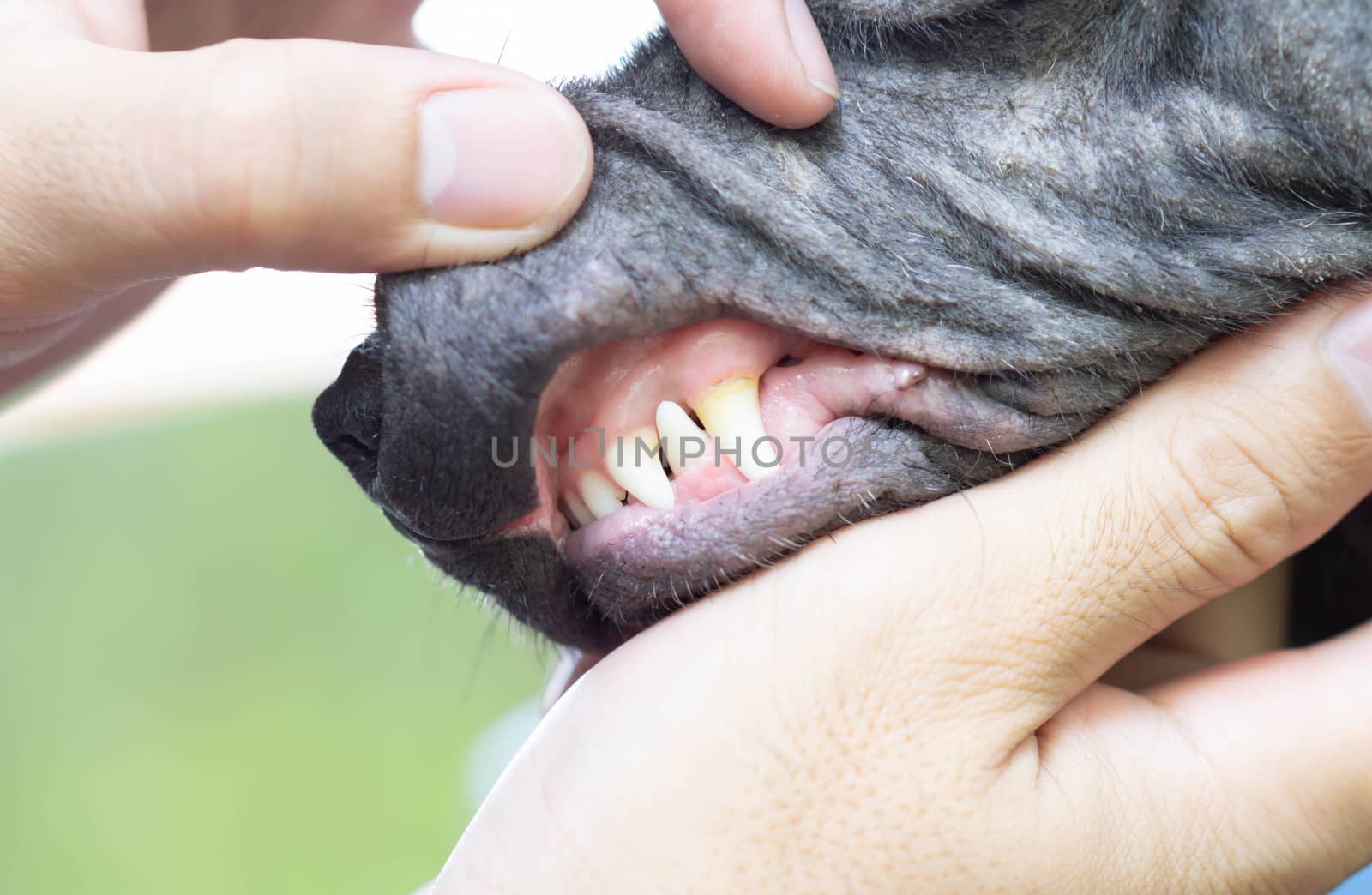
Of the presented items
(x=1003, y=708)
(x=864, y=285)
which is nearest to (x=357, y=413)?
(x=864, y=285)

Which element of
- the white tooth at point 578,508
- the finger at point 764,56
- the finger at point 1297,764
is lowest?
the finger at point 1297,764

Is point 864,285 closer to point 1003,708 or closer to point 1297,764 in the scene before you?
point 1003,708

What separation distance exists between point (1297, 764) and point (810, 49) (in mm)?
782

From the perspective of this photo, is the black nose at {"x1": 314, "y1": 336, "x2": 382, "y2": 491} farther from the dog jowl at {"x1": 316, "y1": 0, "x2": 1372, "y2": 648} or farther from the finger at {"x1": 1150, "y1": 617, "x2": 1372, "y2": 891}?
the finger at {"x1": 1150, "y1": 617, "x2": 1372, "y2": 891}

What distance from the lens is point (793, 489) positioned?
1.01 m

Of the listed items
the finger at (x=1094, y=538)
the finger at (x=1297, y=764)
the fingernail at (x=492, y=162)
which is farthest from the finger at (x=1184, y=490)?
the fingernail at (x=492, y=162)

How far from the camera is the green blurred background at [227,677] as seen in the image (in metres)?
3.31

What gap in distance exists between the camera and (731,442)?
103cm

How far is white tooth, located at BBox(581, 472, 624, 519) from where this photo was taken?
108 centimetres

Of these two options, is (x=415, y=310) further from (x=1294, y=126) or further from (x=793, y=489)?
(x=1294, y=126)

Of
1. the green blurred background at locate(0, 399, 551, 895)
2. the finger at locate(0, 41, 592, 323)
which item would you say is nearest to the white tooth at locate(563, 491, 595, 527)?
the finger at locate(0, 41, 592, 323)

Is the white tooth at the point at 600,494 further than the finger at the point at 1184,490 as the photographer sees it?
Yes

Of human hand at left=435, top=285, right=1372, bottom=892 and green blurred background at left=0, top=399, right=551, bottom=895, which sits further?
green blurred background at left=0, top=399, right=551, bottom=895

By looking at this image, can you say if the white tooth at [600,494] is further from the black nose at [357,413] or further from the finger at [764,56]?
the finger at [764,56]
